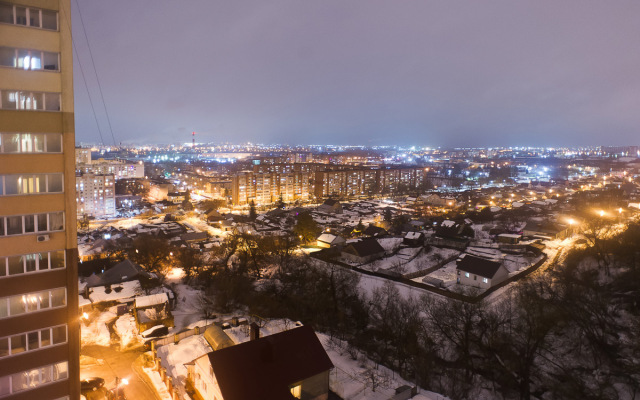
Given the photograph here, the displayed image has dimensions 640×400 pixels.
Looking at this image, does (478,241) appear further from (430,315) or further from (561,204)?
(561,204)

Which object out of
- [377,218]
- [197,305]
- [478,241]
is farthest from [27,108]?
[377,218]

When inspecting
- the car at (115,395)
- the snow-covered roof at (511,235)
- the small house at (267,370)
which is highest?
the small house at (267,370)

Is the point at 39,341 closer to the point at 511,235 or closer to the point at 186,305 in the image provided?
the point at 186,305

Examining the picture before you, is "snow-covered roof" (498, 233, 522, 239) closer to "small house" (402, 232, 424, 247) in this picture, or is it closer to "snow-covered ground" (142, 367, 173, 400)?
"small house" (402, 232, 424, 247)

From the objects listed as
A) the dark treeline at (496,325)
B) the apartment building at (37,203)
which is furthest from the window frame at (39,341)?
the dark treeline at (496,325)

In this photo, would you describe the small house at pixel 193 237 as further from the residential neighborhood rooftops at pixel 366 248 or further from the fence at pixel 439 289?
the residential neighborhood rooftops at pixel 366 248

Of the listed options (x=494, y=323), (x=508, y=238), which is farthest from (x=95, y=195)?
(x=494, y=323)

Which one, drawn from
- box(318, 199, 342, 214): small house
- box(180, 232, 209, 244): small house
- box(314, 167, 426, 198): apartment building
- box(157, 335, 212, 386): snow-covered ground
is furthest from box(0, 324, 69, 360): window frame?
box(314, 167, 426, 198): apartment building
